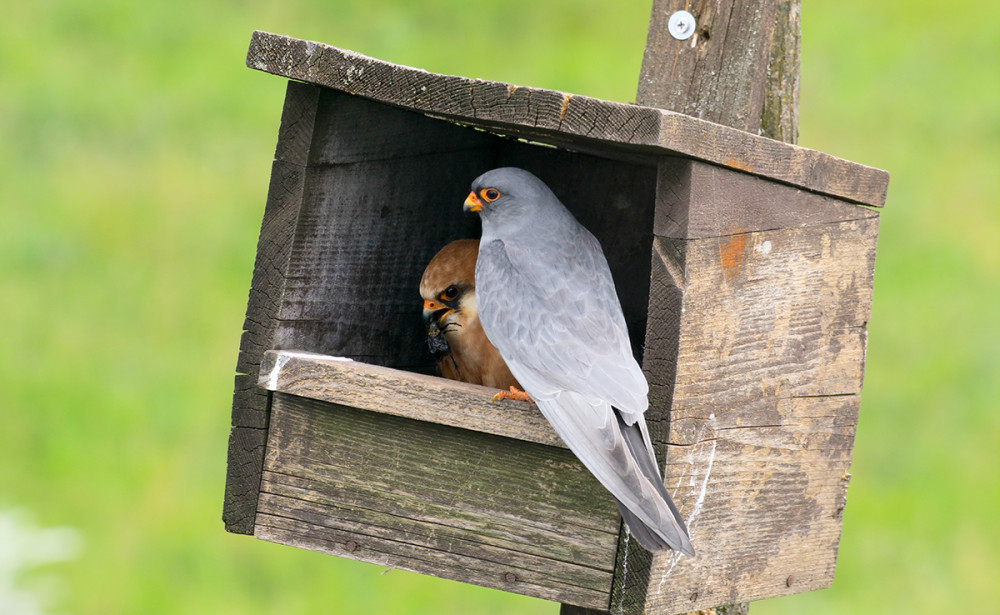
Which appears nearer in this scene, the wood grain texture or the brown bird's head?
the wood grain texture

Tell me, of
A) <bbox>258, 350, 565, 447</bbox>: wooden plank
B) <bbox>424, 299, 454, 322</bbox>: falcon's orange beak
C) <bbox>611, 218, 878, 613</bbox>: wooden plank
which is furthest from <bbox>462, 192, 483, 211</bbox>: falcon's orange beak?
<bbox>611, 218, 878, 613</bbox>: wooden plank

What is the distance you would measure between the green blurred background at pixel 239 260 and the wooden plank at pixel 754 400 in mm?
2598

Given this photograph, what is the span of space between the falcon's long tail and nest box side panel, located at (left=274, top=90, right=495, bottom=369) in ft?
2.60

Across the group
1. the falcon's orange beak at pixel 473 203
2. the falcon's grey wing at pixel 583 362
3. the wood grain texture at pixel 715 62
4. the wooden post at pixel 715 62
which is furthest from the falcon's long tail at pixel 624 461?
the wood grain texture at pixel 715 62

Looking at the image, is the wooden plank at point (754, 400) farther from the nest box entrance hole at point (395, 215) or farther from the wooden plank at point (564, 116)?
the nest box entrance hole at point (395, 215)

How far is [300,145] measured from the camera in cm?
276

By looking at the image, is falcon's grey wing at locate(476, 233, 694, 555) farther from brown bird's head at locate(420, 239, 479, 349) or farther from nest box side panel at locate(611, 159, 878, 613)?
brown bird's head at locate(420, 239, 479, 349)

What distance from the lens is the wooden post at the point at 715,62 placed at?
9.62 feet

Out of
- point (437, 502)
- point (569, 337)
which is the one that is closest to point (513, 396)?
point (569, 337)

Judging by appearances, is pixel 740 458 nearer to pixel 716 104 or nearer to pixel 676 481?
pixel 676 481

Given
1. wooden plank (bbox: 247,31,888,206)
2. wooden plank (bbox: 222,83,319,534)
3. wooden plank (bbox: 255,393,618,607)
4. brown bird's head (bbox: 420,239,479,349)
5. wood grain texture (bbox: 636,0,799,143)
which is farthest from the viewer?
brown bird's head (bbox: 420,239,479,349)

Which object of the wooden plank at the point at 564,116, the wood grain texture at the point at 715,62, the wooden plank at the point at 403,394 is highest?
the wood grain texture at the point at 715,62

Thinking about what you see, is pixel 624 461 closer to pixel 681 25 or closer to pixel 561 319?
pixel 561 319

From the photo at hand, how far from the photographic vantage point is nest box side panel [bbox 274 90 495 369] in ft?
9.27
